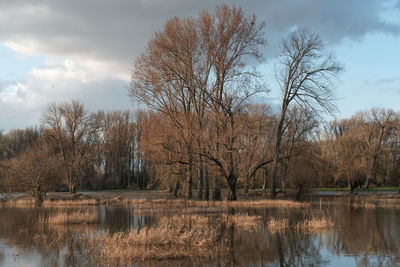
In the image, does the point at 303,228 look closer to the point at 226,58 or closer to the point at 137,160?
the point at 226,58

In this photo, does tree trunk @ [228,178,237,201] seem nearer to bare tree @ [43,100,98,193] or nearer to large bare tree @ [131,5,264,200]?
large bare tree @ [131,5,264,200]

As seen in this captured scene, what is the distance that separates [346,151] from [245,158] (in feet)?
94.8

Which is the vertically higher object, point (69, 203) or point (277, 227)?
point (69, 203)

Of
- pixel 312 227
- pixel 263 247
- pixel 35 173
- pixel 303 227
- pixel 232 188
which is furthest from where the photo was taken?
pixel 35 173

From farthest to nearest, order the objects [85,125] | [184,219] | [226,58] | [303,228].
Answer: [85,125] → [226,58] → [184,219] → [303,228]

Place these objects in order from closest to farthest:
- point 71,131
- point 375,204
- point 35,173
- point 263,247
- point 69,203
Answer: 1. point 263,247
2. point 69,203
3. point 375,204
4. point 35,173
5. point 71,131

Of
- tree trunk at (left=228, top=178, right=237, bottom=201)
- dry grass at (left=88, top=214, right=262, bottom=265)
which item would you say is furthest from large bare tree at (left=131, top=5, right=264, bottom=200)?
dry grass at (left=88, top=214, right=262, bottom=265)

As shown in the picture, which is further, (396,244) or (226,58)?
(226,58)

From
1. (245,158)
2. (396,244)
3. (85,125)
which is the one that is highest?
(85,125)

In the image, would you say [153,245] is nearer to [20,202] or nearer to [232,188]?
[232,188]

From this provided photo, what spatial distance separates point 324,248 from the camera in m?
13.6

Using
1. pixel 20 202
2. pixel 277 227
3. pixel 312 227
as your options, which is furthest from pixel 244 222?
→ pixel 20 202

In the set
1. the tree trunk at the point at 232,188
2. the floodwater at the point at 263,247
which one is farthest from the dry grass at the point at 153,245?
the tree trunk at the point at 232,188

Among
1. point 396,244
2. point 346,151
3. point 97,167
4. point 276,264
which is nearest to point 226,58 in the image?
point 396,244
